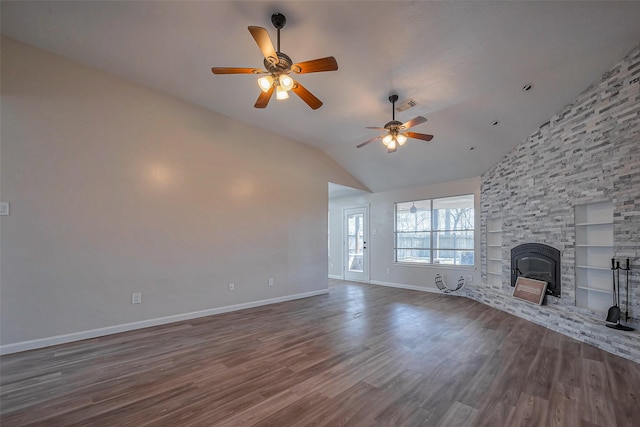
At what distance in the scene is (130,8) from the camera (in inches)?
103

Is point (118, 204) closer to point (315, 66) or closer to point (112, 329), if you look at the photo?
point (112, 329)

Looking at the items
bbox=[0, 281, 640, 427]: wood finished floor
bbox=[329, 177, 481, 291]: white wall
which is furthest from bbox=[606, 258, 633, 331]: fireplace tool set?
bbox=[329, 177, 481, 291]: white wall

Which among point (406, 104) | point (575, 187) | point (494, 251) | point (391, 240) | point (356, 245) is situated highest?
point (406, 104)

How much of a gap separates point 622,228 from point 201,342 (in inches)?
205

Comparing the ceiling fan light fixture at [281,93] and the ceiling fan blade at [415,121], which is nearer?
the ceiling fan light fixture at [281,93]

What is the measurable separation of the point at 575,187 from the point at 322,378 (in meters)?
4.29

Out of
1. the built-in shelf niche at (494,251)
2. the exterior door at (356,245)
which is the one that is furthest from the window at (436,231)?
the exterior door at (356,245)

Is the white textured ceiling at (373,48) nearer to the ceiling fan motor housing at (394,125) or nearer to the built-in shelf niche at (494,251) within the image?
the ceiling fan motor housing at (394,125)

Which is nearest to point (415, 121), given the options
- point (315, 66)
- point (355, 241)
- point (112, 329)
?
point (315, 66)

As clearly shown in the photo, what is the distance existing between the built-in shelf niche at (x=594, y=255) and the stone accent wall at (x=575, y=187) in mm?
96

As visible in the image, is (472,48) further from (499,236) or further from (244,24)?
(499,236)

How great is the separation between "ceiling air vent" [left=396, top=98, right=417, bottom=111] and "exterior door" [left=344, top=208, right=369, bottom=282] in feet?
13.5

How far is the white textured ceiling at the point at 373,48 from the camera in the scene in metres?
2.56

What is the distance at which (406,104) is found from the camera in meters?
3.95
